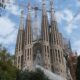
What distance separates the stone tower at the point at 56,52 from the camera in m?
60.5

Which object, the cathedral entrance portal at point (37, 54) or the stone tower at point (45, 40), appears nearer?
the stone tower at point (45, 40)

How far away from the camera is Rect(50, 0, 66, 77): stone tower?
2382 inches

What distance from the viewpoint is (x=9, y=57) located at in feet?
71.1

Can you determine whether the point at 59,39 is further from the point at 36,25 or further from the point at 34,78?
the point at 34,78

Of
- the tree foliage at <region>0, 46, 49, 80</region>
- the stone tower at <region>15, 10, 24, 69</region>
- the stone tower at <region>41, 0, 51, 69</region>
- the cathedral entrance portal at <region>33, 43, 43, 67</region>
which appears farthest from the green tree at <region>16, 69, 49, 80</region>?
the stone tower at <region>15, 10, 24, 69</region>

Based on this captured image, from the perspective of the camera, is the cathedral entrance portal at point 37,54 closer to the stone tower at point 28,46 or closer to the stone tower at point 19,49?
the stone tower at point 28,46

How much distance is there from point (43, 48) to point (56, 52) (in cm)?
311

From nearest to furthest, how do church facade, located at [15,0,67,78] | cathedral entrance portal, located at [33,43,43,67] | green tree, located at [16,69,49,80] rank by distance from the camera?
green tree, located at [16,69,49,80]
church facade, located at [15,0,67,78]
cathedral entrance portal, located at [33,43,43,67]

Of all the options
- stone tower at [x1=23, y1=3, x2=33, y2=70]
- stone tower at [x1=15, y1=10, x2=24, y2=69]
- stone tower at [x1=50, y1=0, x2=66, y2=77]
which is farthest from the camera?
stone tower at [x1=15, y1=10, x2=24, y2=69]

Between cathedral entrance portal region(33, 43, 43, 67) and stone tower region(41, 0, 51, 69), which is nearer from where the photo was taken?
stone tower region(41, 0, 51, 69)

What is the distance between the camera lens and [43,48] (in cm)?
6209

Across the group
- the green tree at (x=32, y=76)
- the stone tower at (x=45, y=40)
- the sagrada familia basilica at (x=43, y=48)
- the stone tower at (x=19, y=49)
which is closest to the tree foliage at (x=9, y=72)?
the green tree at (x=32, y=76)

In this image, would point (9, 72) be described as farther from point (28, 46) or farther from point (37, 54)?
point (28, 46)

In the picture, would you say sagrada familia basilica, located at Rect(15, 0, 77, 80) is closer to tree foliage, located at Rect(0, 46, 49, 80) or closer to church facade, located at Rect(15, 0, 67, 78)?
church facade, located at Rect(15, 0, 67, 78)
